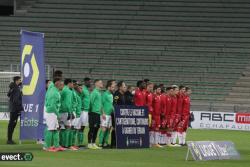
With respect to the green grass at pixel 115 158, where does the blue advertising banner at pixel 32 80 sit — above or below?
above

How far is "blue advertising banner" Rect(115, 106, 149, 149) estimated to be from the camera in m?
25.8

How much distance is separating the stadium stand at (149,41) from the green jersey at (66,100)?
24.5m

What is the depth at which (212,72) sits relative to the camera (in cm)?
4956

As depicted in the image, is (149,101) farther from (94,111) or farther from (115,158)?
(115,158)

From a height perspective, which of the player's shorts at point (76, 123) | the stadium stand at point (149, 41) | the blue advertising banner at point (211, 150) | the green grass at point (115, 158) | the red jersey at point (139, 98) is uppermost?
the stadium stand at point (149, 41)

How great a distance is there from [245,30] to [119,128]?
92.2ft

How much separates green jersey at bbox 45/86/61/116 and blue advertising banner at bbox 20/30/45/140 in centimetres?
220

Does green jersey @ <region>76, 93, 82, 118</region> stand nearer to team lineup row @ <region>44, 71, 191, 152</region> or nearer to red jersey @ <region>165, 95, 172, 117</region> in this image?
team lineup row @ <region>44, 71, 191, 152</region>

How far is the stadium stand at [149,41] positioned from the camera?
1946 inches

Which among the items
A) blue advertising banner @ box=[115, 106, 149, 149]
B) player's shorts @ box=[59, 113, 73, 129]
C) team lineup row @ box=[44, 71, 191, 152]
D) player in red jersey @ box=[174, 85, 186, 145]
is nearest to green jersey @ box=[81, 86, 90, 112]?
team lineup row @ box=[44, 71, 191, 152]

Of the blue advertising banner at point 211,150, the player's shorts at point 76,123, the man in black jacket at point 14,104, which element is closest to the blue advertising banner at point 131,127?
the player's shorts at point 76,123

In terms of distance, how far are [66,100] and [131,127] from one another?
3331 millimetres

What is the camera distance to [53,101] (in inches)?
904

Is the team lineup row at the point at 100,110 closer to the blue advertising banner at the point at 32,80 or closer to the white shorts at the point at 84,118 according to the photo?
the white shorts at the point at 84,118
